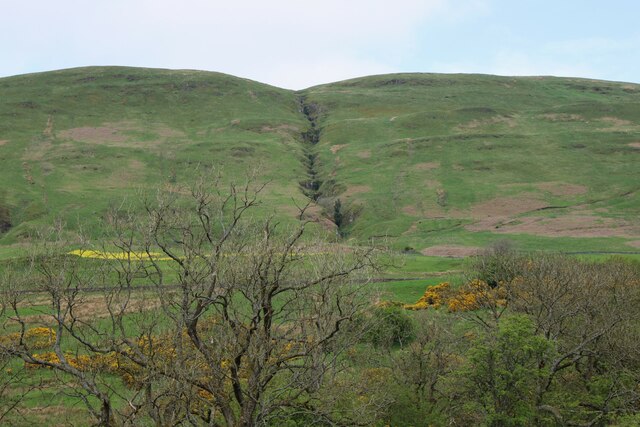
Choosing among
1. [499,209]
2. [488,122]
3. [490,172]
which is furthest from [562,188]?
[488,122]

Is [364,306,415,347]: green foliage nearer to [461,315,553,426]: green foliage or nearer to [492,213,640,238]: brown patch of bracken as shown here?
[461,315,553,426]: green foliage

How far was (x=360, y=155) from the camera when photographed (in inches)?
5315

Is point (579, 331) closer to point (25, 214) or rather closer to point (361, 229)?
point (361, 229)

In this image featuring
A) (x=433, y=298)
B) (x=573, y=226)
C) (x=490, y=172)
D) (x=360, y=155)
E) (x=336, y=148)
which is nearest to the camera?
(x=433, y=298)

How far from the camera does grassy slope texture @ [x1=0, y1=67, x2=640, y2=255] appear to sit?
94562 mm

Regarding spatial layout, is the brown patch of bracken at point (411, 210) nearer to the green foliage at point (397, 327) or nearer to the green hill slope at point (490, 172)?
the green hill slope at point (490, 172)

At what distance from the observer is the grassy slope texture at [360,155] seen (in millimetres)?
94562

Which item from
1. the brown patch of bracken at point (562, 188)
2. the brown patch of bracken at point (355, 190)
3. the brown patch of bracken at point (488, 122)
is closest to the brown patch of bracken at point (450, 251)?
the brown patch of bracken at point (355, 190)

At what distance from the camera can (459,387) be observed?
25.0 meters

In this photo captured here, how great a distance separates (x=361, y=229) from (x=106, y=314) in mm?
58679

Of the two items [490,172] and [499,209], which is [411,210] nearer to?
[499,209]

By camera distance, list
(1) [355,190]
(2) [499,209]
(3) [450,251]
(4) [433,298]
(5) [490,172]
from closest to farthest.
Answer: (4) [433,298] < (3) [450,251] < (2) [499,209] < (1) [355,190] < (5) [490,172]

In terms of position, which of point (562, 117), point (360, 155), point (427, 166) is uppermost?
point (562, 117)

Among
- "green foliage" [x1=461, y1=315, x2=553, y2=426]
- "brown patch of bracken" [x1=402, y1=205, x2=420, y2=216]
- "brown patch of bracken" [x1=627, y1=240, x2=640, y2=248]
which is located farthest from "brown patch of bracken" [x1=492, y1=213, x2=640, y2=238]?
"green foliage" [x1=461, y1=315, x2=553, y2=426]
